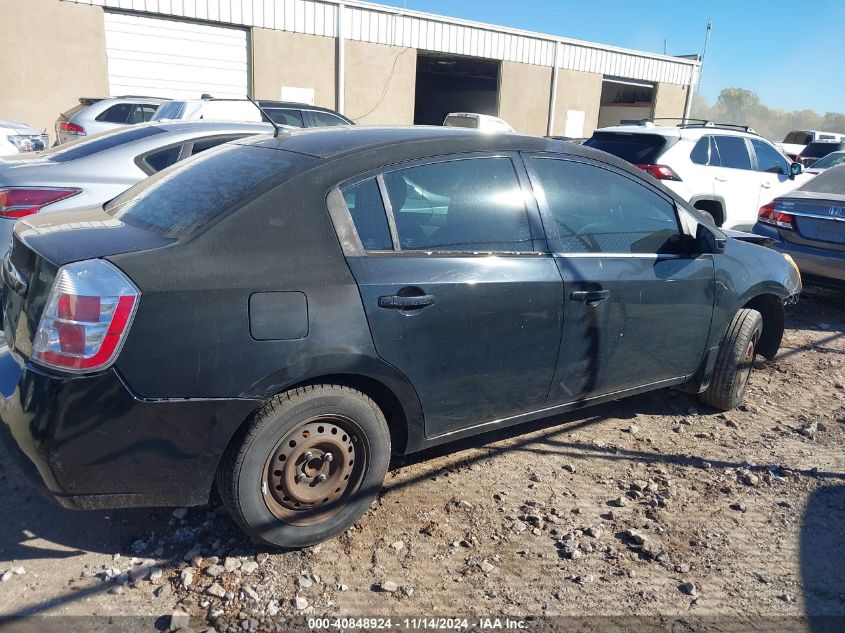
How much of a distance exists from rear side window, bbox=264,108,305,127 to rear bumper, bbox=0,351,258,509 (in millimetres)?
10090

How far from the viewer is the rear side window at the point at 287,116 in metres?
12.0

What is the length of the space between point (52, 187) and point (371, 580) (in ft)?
12.1

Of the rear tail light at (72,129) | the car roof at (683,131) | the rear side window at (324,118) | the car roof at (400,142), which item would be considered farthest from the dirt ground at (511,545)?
the rear tail light at (72,129)

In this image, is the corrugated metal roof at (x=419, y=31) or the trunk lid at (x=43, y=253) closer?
the trunk lid at (x=43, y=253)

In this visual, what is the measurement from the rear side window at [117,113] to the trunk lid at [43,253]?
1144 centimetres

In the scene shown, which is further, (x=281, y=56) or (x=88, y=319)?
(x=281, y=56)

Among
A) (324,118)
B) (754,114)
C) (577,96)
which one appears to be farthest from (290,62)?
(754,114)

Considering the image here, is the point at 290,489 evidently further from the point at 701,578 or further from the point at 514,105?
the point at 514,105

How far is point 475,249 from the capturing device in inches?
127

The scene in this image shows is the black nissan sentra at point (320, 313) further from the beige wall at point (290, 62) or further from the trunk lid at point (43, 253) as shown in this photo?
the beige wall at point (290, 62)

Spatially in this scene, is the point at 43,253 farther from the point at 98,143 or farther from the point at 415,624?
the point at 98,143

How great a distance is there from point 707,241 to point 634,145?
18.0ft

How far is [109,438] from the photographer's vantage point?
2.45 meters

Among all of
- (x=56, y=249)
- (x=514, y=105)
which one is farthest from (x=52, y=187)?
(x=514, y=105)
